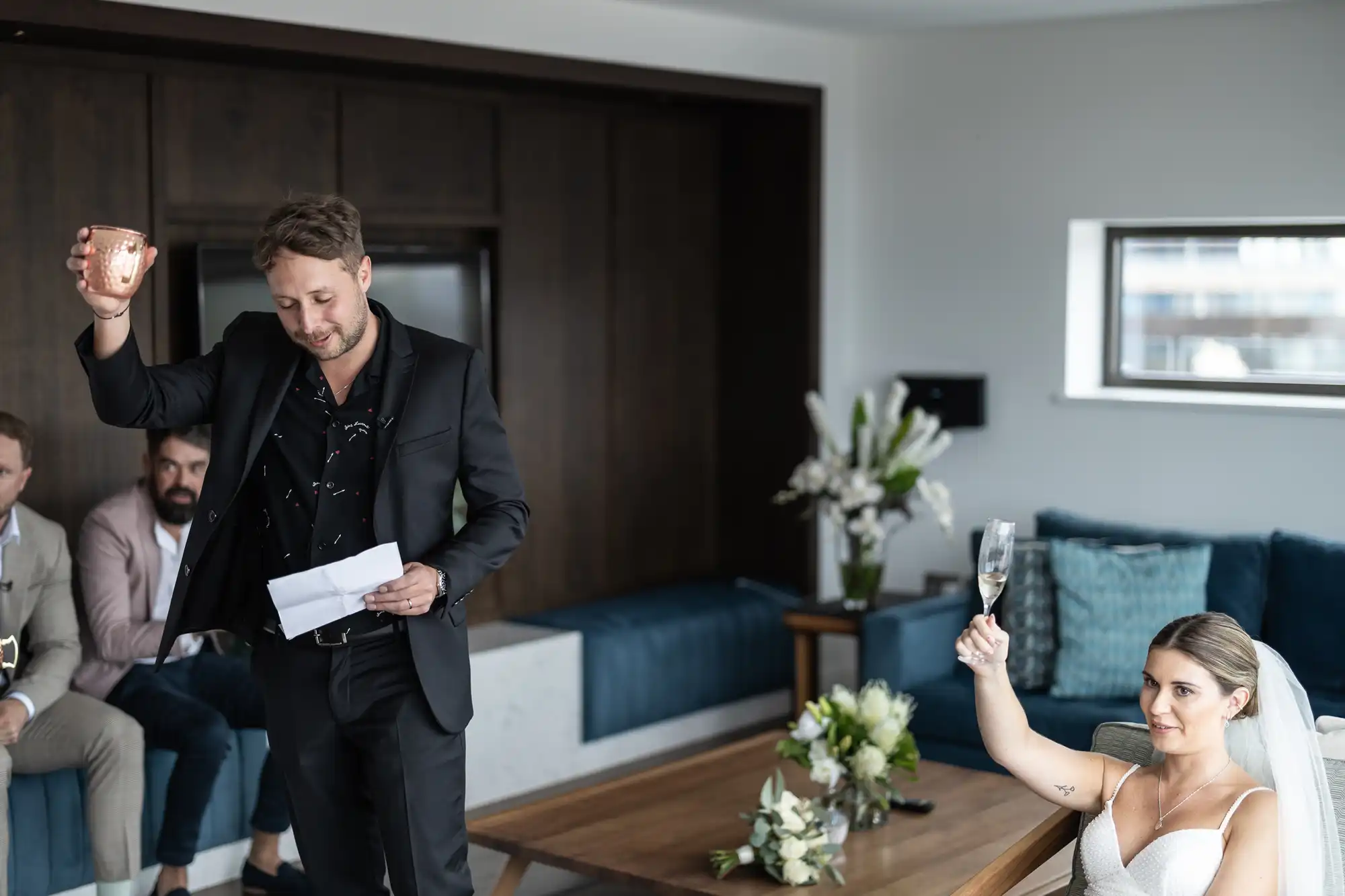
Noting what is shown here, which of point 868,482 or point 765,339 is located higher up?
point 765,339

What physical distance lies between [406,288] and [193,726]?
1.91m

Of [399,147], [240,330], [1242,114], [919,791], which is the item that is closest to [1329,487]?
[1242,114]

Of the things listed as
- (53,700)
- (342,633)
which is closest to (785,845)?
(342,633)

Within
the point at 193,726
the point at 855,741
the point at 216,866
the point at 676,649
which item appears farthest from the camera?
the point at 676,649

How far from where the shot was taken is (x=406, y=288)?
5.67 metres

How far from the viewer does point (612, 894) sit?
15.1 ft

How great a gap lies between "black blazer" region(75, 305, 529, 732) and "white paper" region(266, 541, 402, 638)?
0.07 meters

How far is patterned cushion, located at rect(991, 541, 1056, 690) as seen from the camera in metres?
5.13

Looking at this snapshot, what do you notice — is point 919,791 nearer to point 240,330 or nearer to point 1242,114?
point 240,330

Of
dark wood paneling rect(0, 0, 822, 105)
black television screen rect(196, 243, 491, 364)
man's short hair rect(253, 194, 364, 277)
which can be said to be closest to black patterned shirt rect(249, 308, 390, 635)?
man's short hair rect(253, 194, 364, 277)

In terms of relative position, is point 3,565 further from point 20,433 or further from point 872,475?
point 872,475

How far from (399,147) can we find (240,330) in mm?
2831

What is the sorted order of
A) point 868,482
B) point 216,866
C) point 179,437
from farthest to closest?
1. point 868,482
2. point 216,866
3. point 179,437

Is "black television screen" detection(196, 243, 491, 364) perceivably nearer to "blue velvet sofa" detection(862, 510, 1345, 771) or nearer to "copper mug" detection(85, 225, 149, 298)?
"blue velvet sofa" detection(862, 510, 1345, 771)
